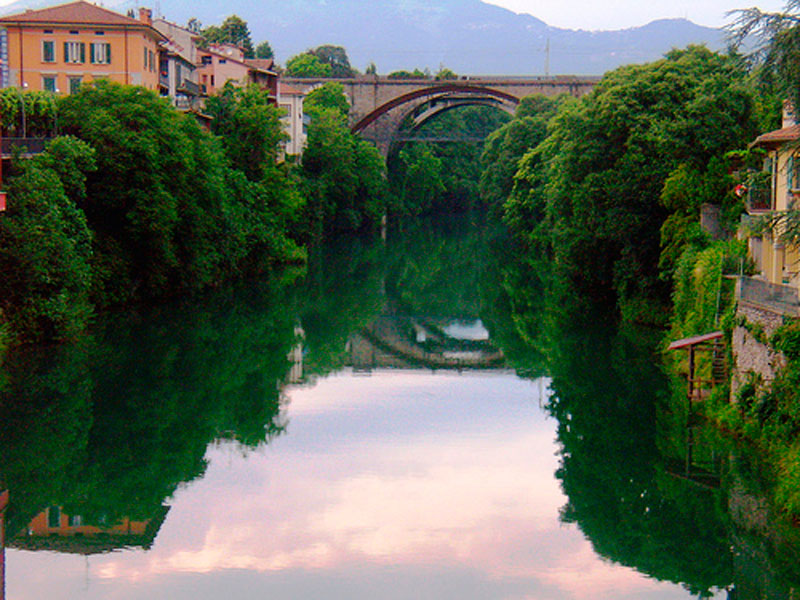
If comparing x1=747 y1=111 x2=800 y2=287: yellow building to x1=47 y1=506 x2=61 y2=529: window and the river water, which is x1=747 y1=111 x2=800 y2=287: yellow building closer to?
the river water

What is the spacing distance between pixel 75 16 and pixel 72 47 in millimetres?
1322

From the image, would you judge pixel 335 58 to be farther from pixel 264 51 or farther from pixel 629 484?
pixel 629 484

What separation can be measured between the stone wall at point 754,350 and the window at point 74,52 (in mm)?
34758

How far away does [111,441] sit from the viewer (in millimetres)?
21469

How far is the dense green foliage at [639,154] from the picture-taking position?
104 ft

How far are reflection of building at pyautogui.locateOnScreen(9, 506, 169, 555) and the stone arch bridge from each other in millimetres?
74244

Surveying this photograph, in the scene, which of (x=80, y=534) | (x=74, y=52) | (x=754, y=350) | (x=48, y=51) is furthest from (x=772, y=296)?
(x=48, y=51)

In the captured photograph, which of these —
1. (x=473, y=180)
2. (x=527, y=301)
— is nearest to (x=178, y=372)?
(x=527, y=301)

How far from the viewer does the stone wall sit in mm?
19031

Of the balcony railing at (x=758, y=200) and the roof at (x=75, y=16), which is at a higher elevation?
the roof at (x=75, y=16)

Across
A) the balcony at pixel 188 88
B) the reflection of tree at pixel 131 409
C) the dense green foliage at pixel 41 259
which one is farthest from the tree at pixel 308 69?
the dense green foliage at pixel 41 259

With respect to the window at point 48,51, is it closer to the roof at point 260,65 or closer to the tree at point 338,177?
the roof at point 260,65

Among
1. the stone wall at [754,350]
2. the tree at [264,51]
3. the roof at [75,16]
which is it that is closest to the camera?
the stone wall at [754,350]

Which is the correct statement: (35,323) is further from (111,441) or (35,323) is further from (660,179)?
(660,179)
